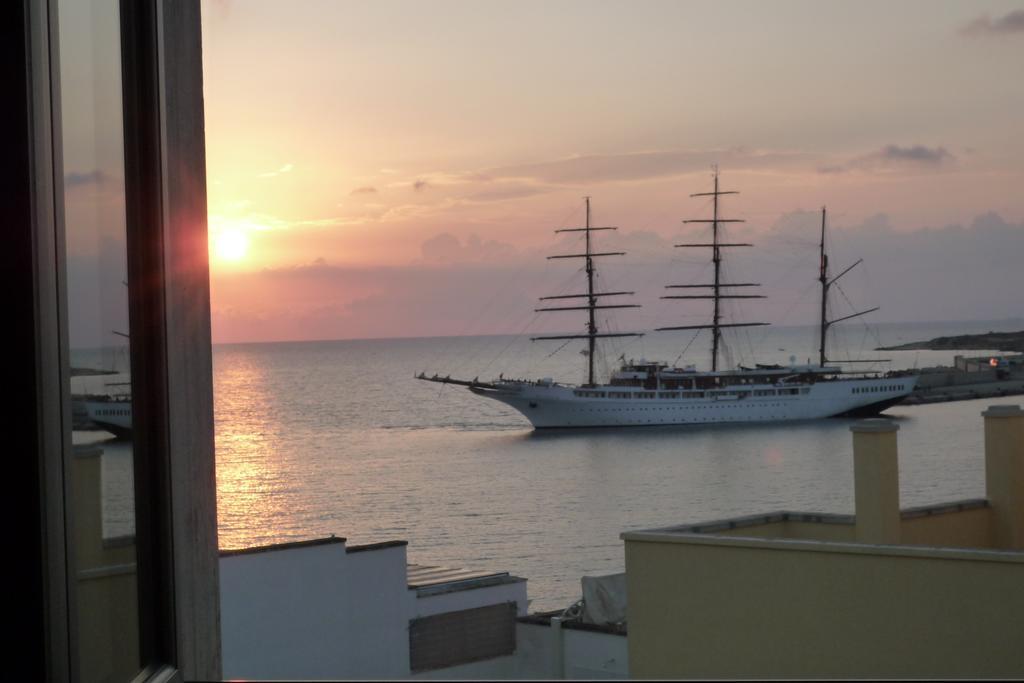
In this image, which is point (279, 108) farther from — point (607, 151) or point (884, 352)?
point (884, 352)

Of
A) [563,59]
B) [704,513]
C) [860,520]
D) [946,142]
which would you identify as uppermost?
[563,59]

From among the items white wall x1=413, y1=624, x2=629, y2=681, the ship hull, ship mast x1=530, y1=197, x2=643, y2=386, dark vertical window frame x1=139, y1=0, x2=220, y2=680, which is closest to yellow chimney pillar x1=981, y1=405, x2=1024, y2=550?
white wall x1=413, y1=624, x2=629, y2=681

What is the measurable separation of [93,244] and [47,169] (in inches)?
6.1

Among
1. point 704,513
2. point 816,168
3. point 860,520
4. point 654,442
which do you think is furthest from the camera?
point 816,168

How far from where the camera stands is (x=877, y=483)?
734 cm

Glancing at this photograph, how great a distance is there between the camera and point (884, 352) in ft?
412

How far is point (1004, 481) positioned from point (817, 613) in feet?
8.63

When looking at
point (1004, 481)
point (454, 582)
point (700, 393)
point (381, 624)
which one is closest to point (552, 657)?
point (454, 582)

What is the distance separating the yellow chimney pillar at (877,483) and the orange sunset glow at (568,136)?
106 feet

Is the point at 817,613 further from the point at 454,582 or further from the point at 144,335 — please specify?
the point at 454,582

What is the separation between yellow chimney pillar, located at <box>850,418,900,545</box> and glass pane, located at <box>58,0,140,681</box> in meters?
6.26

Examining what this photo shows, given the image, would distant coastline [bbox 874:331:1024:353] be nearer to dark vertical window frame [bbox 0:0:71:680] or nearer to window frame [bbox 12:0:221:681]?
window frame [bbox 12:0:221:681]

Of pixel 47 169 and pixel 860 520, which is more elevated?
pixel 47 169

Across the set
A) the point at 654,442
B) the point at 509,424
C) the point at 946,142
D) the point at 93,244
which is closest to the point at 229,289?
the point at 509,424
